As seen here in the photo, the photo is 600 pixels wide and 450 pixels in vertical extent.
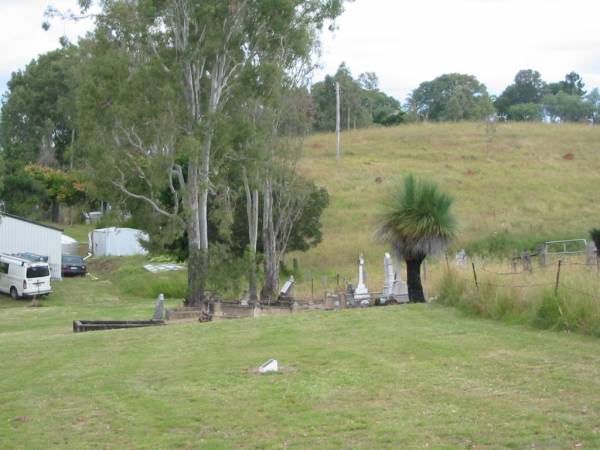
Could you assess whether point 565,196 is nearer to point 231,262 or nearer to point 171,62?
point 231,262

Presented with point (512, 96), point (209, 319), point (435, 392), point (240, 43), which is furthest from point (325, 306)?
point (512, 96)

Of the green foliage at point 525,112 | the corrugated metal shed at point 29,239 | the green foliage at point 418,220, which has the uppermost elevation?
the green foliage at point 525,112

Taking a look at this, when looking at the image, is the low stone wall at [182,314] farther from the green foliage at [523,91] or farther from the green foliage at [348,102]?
the green foliage at [523,91]

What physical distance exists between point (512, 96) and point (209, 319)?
14465cm

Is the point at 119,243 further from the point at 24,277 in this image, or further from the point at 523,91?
the point at 523,91

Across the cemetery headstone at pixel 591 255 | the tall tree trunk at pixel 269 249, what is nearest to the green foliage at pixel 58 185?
the tall tree trunk at pixel 269 249

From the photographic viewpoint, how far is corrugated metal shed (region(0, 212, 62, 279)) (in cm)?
5038

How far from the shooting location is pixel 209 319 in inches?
918

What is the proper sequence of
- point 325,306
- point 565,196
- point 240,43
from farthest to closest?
point 565,196 < point 240,43 < point 325,306

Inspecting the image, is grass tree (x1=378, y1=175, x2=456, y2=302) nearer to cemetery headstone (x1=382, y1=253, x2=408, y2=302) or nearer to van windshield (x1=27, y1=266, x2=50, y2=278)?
cemetery headstone (x1=382, y1=253, x2=408, y2=302)

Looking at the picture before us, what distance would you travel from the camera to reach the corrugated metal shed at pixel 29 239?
50.4 m

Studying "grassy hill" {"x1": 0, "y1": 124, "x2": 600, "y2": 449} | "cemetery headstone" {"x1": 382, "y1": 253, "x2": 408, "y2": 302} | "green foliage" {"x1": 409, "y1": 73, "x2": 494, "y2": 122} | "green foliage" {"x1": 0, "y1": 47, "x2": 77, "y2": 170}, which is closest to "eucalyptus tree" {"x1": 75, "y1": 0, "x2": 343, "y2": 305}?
"cemetery headstone" {"x1": 382, "y1": 253, "x2": 408, "y2": 302}

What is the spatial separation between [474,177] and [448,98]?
7627 cm

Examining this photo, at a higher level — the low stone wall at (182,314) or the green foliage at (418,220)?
the green foliage at (418,220)
